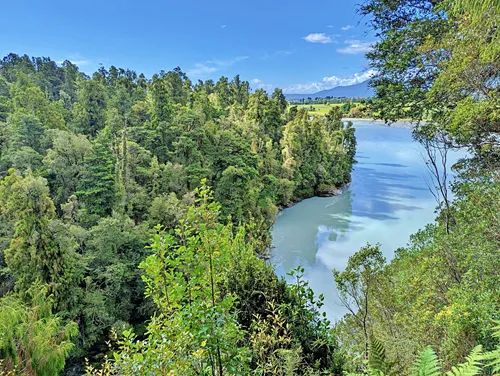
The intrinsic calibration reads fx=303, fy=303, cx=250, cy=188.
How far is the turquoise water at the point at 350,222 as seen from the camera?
40.8 feet

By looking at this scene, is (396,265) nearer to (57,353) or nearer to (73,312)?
(57,353)

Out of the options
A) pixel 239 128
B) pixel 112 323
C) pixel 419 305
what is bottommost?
pixel 112 323

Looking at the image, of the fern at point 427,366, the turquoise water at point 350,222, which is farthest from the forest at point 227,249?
the turquoise water at point 350,222

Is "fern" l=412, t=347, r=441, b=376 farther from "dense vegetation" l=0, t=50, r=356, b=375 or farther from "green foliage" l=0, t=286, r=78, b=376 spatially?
"green foliage" l=0, t=286, r=78, b=376

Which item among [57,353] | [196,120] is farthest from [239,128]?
[57,353]

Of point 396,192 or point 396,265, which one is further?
point 396,192

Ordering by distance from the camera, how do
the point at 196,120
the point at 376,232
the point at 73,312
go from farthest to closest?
the point at 196,120, the point at 376,232, the point at 73,312

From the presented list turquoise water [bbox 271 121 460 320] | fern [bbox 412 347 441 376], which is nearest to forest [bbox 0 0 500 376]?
fern [bbox 412 347 441 376]

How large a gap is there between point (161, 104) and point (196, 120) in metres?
2.17

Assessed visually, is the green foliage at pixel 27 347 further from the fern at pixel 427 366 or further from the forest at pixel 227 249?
the fern at pixel 427 366

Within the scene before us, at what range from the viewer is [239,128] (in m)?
20.1

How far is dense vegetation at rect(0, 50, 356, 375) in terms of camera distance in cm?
162

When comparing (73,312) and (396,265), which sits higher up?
(396,265)

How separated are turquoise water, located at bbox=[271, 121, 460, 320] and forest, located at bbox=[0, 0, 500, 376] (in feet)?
5.65
